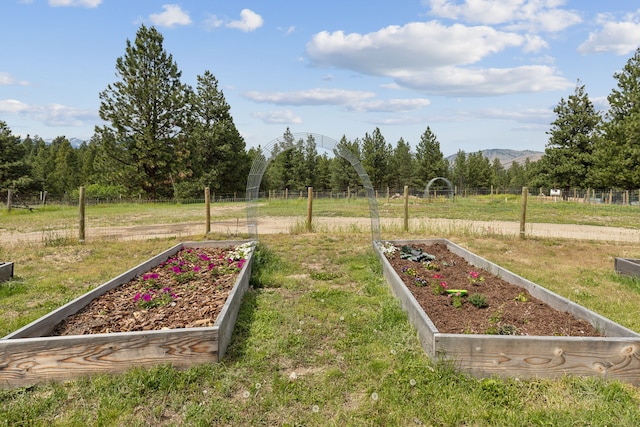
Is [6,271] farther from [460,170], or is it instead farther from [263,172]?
[460,170]

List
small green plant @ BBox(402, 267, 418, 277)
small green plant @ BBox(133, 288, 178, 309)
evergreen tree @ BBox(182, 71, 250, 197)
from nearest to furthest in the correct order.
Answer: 1. small green plant @ BBox(133, 288, 178, 309)
2. small green plant @ BBox(402, 267, 418, 277)
3. evergreen tree @ BBox(182, 71, 250, 197)

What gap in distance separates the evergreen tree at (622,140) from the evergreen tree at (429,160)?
1548 centimetres

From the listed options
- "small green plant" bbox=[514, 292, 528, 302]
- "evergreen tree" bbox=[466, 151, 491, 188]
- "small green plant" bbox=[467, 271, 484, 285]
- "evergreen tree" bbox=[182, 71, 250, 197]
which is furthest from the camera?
"evergreen tree" bbox=[466, 151, 491, 188]

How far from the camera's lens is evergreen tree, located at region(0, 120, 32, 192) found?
31922 millimetres

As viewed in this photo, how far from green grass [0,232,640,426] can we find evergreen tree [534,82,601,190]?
1339 inches

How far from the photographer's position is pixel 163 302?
413cm

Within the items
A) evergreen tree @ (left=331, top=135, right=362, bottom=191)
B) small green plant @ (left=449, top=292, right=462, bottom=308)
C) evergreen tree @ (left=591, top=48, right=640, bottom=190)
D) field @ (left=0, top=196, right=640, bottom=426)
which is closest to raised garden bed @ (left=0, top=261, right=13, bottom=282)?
field @ (left=0, top=196, right=640, bottom=426)

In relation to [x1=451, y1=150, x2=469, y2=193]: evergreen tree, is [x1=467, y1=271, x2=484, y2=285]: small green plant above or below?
below

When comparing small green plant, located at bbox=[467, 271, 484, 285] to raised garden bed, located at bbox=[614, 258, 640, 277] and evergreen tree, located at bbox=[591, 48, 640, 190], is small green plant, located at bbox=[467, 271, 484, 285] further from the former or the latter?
evergreen tree, located at bbox=[591, 48, 640, 190]

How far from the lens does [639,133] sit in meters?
27.5

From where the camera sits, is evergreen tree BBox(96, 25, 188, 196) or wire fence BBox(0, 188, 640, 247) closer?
wire fence BBox(0, 188, 640, 247)

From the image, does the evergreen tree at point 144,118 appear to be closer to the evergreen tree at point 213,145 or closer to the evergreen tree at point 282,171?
the evergreen tree at point 213,145

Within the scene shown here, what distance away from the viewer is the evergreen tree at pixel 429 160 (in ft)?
145

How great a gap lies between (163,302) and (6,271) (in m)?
3.49
